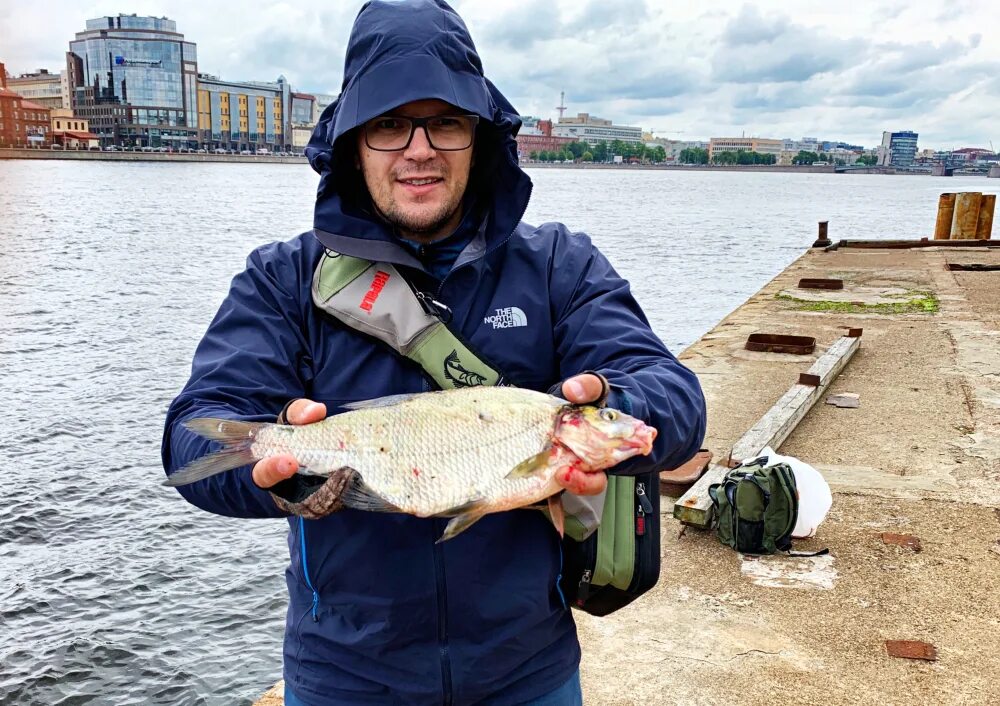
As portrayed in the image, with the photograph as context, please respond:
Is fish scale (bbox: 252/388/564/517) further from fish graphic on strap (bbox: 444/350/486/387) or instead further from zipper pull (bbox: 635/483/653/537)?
zipper pull (bbox: 635/483/653/537)

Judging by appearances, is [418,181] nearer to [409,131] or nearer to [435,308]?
[409,131]

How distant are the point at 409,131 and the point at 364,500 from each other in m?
1.28

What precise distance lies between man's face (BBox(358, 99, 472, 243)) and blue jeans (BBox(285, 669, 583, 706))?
1.58 metres

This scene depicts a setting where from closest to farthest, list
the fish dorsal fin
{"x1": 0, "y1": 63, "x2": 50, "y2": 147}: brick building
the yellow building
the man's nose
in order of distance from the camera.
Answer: the fish dorsal fin, the man's nose, {"x1": 0, "y1": 63, "x2": 50, "y2": 147}: brick building, the yellow building

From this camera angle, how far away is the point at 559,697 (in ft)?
9.50

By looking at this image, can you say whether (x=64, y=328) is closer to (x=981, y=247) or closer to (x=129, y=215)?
(x=981, y=247)

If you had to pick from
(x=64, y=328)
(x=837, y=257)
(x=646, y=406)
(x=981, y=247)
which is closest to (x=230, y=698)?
(x=646, y=406)

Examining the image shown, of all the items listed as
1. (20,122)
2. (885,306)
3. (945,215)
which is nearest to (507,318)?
(885,306)

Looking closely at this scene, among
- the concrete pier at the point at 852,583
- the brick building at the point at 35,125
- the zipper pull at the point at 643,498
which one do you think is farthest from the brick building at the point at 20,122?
the zipper pull at the point at 643,498

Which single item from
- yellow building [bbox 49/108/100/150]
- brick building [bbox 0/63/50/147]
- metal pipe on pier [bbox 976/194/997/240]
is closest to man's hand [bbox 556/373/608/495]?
metal pipe on pier [bbox 976/194/997/240]

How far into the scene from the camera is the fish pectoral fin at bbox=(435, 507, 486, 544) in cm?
260

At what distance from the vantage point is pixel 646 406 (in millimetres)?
2715

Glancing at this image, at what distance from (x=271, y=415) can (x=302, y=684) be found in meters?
0.85

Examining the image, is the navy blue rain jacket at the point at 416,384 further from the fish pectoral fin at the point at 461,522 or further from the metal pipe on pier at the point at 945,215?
the metal pipe on pier at the point at 945,215
